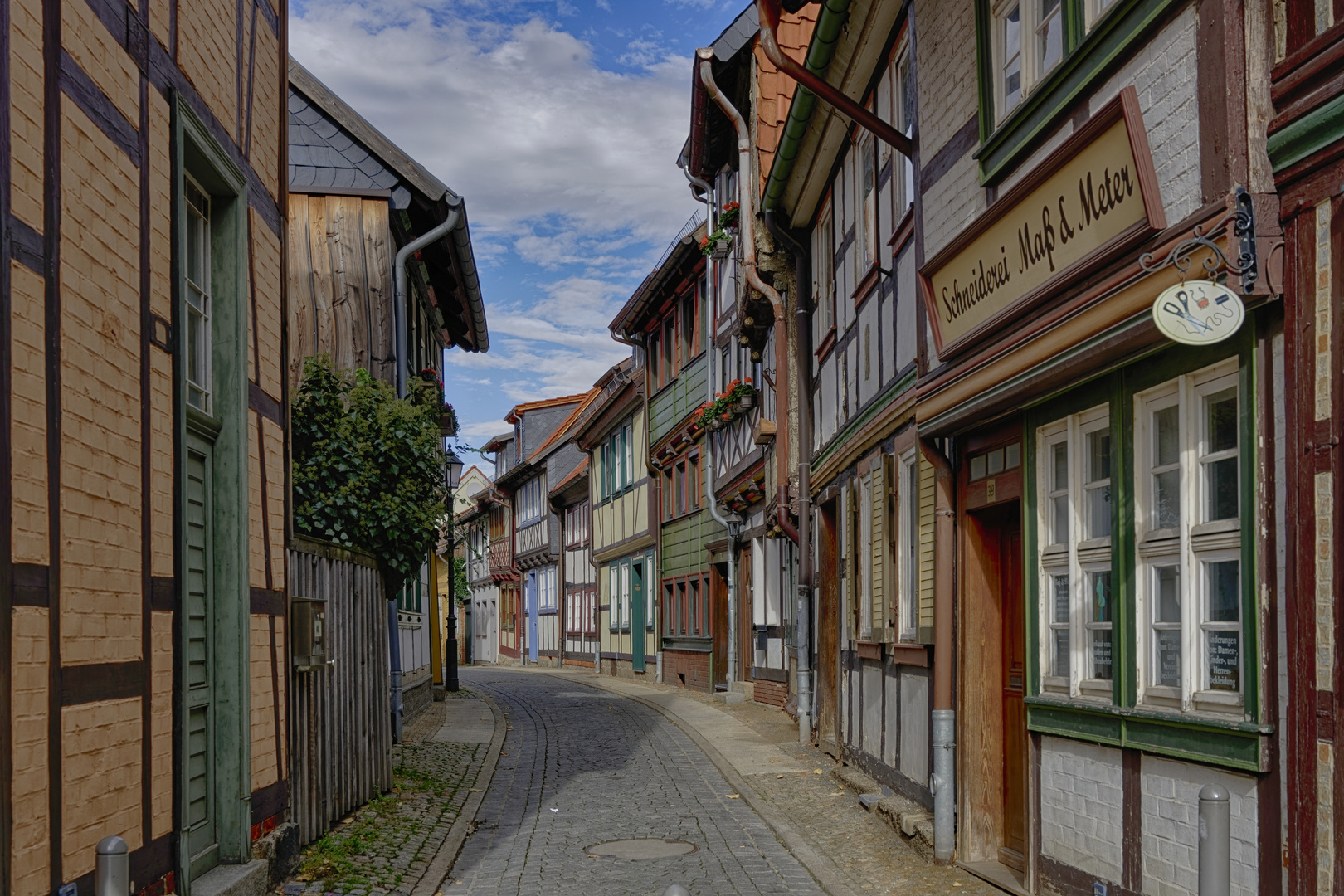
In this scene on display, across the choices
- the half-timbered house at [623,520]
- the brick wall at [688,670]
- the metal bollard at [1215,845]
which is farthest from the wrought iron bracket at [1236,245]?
the half-timbered house at [623,520]

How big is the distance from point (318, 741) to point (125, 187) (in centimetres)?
450

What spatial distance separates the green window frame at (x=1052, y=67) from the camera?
19.6 ft

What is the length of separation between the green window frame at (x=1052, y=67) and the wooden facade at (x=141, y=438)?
4.07m

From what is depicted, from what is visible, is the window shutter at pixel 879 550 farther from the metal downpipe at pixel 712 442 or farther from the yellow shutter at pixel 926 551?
the metal downpipe at pixel 712 442

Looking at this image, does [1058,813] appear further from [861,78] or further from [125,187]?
[861,78]

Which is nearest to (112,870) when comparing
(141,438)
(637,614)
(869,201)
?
(141,438)

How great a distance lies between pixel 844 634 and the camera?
1328cm

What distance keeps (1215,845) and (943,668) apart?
4584 millimetres

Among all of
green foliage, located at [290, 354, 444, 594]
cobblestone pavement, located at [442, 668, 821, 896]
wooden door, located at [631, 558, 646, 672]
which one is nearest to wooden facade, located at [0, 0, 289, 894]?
cobblestone pavement, located at [442, 668, 821, 896]

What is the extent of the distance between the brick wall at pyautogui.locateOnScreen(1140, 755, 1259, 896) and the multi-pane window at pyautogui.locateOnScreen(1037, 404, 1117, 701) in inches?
24.6

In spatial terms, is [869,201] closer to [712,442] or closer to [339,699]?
[339,699]

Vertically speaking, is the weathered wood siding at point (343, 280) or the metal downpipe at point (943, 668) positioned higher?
the weathered wood siding at point (343, 280)

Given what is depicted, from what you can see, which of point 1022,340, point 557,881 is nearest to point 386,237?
point 557,881

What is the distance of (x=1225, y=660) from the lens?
5.39 meters
